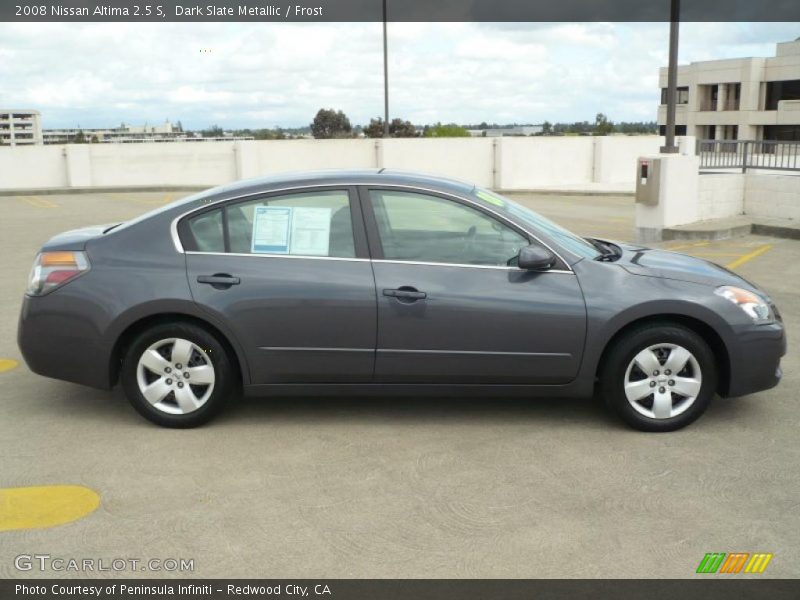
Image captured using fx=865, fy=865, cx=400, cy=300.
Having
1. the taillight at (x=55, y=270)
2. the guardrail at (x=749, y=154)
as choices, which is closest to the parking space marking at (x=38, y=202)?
the guardrail at (x=749, y=154)

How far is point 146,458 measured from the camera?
15.9 feet

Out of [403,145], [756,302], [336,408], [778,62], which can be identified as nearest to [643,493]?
[756,302]

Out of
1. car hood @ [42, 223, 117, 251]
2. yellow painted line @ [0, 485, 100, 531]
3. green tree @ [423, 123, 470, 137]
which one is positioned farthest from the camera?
green tree @ [423, 123, 470, 137]

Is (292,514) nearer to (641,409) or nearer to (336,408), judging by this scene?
(336,408)

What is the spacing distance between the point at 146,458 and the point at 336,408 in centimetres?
134

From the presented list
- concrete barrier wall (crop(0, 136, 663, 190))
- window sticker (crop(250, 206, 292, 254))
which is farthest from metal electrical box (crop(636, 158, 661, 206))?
concrete barrier wall (crop(0, 136, 663, 190))

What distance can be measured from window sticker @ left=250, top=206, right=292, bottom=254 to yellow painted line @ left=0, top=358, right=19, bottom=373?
2.64 metres

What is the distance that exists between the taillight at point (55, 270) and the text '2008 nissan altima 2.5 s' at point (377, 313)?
0.04ft

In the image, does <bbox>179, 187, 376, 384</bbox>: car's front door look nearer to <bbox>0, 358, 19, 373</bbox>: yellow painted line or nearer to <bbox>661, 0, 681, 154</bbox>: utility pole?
<bbox>0, 358, 19, 373</bbox>: yellow painted line

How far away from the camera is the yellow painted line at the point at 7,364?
662 centimetres

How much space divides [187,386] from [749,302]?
11.3 ft

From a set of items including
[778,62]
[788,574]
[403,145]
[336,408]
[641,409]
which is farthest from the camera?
[778,62]

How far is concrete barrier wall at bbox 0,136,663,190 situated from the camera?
2855 centimetres

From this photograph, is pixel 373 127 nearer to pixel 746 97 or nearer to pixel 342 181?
pixel 746 97
